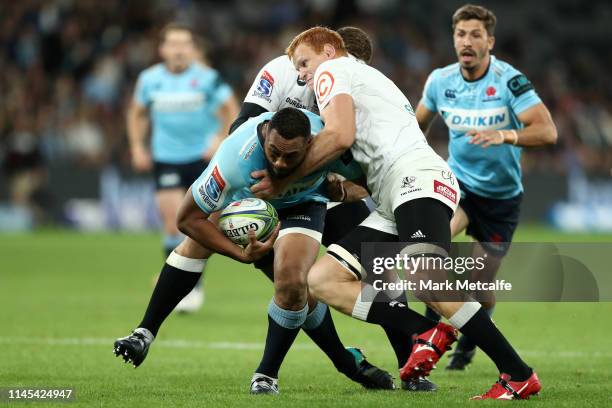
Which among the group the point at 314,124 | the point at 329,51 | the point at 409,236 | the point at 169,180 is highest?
the point at 329,51

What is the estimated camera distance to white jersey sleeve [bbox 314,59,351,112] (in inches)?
251

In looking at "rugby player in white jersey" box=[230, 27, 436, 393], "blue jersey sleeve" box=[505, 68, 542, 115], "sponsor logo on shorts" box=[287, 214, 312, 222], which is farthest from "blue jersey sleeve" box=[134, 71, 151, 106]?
"sponsor logo on shorts" box=[287, 214, 312, 222]

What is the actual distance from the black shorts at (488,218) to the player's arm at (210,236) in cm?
260

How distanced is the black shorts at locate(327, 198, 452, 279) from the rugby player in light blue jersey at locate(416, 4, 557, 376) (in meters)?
2.00

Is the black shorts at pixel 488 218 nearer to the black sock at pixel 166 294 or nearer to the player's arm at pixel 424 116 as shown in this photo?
the player's arm at pixel 424 116

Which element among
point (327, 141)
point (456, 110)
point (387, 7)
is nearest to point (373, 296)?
point (327, 141)

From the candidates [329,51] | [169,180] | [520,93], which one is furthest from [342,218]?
[169,180]

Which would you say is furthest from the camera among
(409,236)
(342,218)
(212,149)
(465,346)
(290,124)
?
(212,149)

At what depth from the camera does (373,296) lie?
6473 millimetres

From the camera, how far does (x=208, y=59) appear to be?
75.2ft

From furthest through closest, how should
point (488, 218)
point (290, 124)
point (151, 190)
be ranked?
1. point (151, 190)
2. point (488, 218)
3. point (290, 124)

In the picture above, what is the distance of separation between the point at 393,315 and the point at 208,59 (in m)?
17.0

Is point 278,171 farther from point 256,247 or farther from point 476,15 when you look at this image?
point 476,15

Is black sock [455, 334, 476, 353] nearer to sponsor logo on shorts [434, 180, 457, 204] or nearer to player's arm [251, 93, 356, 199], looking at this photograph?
sponsor logo on shorts [434, 180, 457, 204]
